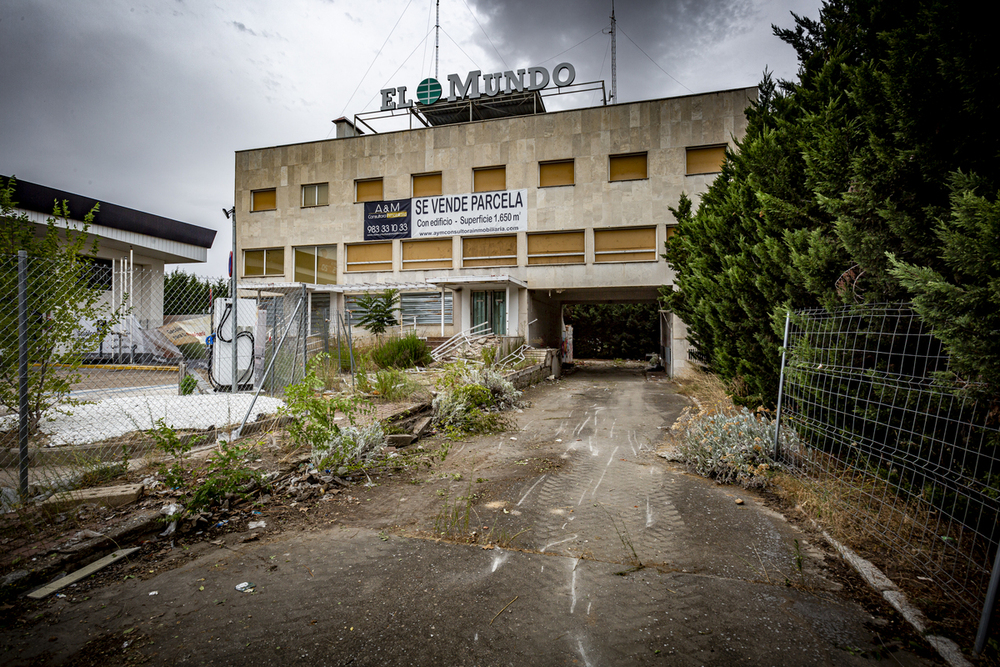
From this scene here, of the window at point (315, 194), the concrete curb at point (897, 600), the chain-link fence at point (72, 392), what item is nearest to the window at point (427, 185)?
the window at point (315, 194)

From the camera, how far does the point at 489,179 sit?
74.1 ft

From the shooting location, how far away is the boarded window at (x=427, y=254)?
2278 cm

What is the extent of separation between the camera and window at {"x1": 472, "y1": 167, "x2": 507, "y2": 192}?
22427 mm

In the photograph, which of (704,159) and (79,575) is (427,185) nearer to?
(704,159)

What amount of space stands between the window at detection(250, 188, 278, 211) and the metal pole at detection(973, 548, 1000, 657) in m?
28.3

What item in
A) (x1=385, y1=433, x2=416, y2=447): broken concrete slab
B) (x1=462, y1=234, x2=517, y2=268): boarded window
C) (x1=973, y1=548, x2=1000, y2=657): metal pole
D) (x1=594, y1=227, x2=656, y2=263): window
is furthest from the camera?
(x1=462, y1=234, x2=517, y2=268): boarded window

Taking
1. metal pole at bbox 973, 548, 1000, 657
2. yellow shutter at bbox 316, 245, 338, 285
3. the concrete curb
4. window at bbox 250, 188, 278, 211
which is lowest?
the concrete curb

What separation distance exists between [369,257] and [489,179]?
23.4 feet

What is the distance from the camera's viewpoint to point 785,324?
5145mm

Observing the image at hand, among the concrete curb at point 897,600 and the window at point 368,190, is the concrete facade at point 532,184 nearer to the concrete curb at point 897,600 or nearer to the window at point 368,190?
the window at point 368,190

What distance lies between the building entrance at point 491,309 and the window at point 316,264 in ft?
25.2

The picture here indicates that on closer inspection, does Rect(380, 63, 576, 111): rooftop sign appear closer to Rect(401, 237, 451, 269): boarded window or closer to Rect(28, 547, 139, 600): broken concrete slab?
Rect(401, 237, 451, 269): boarded window

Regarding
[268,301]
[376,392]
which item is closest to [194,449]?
[376,392]

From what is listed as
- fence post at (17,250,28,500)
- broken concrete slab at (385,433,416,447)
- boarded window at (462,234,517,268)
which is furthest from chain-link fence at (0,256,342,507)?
boarded window at (462,234,517,268)
